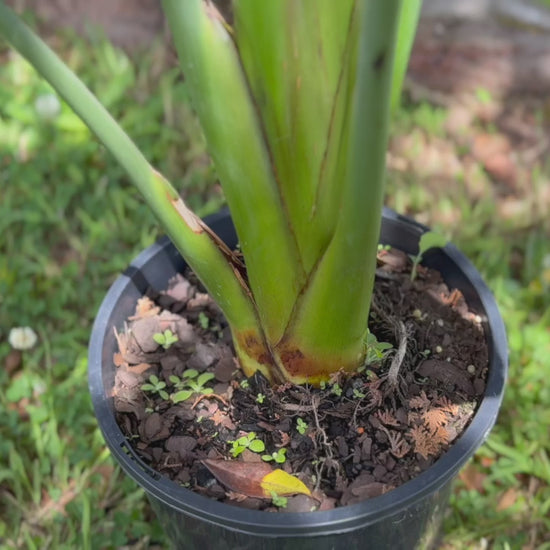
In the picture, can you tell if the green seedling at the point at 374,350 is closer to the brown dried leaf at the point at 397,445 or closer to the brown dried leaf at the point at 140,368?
the brown dried leaf at the point at 397,445

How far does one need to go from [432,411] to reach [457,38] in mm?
1361

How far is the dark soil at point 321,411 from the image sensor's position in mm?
840

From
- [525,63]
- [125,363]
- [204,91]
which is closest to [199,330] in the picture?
[125,363]

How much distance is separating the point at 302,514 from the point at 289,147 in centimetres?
37

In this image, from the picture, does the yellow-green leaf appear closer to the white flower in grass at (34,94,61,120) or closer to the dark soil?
the dark soil

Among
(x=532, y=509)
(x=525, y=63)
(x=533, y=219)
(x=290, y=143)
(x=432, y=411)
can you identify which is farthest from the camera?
(x=525, y=63)

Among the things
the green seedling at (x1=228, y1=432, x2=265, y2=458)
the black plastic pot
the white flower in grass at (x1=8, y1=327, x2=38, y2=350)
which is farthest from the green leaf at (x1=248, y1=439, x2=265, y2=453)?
the white flower in grass at (x1=8, y1=327, x2=38, y2=350)

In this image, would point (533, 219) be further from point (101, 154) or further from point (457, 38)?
point (101, 154)

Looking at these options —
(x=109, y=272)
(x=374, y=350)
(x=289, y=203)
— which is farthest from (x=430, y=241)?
(x=109, y=272)

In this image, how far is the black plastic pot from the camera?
29.7 inches

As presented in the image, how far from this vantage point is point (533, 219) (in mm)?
1566

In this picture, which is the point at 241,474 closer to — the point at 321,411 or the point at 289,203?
the point at 321,411

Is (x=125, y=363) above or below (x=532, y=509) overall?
above

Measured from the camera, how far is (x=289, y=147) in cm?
73
